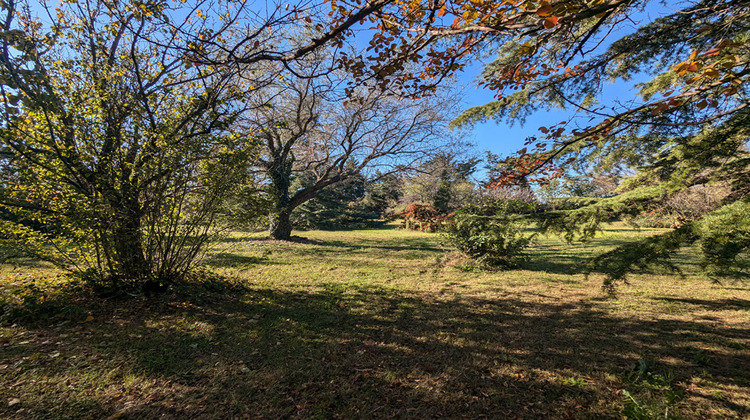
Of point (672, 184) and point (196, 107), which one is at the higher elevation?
point (196, 107)

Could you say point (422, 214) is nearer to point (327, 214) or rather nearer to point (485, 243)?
point (327, 214)

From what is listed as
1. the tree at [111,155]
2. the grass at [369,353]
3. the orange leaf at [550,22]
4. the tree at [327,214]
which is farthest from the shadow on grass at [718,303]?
the tree at [327,214]

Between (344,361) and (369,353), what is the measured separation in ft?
1.02

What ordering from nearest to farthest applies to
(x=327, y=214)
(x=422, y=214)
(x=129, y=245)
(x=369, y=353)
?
(x=369, y=353) < (x=129, y=245) < (x=422, y=214) < (x=327, y=214)

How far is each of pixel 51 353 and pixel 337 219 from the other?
22.2 meters

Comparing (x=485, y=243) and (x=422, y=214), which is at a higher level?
(x=422, y=214)

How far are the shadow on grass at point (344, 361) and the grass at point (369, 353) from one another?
0.7 inches

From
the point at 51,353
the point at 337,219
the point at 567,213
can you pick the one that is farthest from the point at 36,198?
the point at 337,219

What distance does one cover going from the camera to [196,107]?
405 centimetres

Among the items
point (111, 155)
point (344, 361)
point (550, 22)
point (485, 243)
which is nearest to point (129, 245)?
point (111, 155)

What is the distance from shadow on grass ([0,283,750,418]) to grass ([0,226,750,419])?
0.06 feet

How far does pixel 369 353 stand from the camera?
300 centimetres

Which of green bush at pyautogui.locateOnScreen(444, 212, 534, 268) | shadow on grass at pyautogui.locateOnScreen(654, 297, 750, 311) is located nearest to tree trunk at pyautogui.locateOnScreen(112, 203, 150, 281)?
green bush at pyautogui.locateOnScreen(444, 212, 534, 268)

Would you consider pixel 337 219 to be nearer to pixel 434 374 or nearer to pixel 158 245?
pixel 158 245
